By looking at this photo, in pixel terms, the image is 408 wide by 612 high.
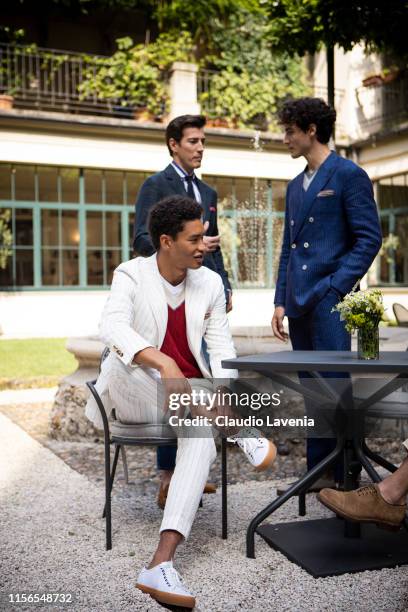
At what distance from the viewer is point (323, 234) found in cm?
350

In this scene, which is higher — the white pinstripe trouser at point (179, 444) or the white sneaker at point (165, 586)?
the white pinstripe trouser at point (179, 444)

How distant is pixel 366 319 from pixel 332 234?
2.48ft

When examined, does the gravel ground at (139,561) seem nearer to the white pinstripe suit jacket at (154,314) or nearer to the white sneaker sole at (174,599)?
the white sneaker sole at (174,599)

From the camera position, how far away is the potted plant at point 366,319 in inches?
110

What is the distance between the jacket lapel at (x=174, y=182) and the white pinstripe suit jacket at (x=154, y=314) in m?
Result: 0.89

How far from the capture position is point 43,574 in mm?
2762

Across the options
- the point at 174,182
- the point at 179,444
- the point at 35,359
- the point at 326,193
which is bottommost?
the point at 35,359

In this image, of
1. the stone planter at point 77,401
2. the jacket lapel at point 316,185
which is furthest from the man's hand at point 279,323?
the stone planter at point 77,401

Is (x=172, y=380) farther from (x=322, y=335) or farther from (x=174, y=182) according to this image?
(x=174, y=182)

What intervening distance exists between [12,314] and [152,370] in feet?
39.4

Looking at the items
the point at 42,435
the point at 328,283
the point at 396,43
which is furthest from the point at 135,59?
the point at 328,283

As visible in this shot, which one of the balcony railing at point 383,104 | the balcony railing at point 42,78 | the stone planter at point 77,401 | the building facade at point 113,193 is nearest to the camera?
the stone planter at point 77,401

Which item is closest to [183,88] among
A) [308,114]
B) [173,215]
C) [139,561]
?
[308,114]

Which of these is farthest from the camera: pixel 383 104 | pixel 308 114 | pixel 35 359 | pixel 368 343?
pixel 383 104
